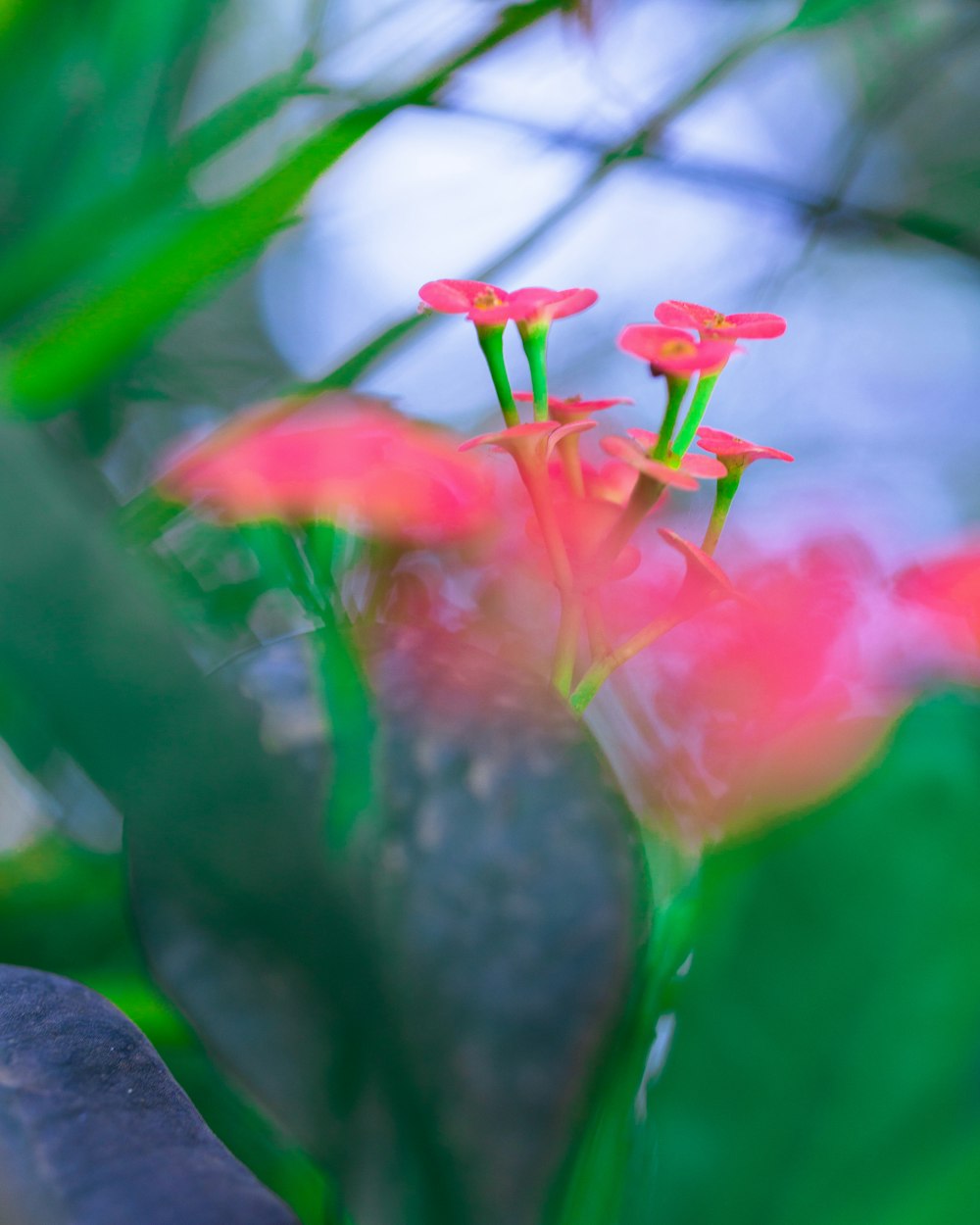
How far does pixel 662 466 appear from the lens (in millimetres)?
126

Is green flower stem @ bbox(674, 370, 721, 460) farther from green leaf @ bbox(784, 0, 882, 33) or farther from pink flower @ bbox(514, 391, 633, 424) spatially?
green leaf @ bbox(784, 0, 882, 33)

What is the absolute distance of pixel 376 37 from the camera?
0.31 metres

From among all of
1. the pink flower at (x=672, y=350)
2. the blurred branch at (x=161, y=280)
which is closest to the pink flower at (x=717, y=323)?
the pink flower at (x=672, y=350)

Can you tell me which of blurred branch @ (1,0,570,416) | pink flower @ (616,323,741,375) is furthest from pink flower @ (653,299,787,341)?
blurred branch @ (1,0,570,416)

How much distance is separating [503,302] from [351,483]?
0.14ft

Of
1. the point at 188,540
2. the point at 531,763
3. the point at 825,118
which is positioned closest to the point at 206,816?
the point at 531,763

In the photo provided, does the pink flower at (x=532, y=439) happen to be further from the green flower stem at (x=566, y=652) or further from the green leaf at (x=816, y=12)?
the green leaf at (x=816, y=12)

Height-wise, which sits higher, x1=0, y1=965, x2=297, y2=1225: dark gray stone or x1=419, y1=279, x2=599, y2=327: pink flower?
x1=419, y1=279, x2=599, y2=327: pink flower

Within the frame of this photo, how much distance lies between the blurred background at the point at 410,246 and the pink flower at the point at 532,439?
0.17ft

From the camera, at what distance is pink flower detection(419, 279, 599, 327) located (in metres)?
0.14

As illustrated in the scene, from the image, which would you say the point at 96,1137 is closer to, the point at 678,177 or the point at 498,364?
the point at 498,364

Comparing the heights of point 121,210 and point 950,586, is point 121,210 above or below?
above

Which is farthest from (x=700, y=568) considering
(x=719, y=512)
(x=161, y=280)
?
(x=161, y=280)

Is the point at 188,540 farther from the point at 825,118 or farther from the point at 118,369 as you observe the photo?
the point at 825,118
